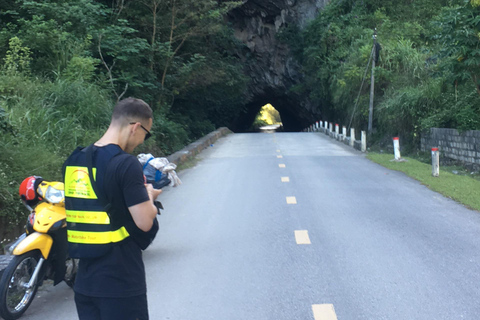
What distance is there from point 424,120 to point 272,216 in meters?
13.1

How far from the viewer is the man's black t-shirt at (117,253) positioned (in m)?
2.70

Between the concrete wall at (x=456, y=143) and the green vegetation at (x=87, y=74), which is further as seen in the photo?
the concrete wall at (x=456, y=143)

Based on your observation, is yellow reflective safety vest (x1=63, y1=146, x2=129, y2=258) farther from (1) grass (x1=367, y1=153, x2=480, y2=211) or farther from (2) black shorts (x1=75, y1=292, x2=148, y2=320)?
(1) grass (x1=367, y1=153, x2=480, y2=211)

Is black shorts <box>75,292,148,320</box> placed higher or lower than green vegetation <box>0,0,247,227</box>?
lower

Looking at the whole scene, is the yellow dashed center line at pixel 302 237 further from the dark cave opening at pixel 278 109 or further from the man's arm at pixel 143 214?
the dark cave opening at pixel 278 109

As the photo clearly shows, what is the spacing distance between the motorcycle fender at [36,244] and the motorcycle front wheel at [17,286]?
0.17 feet

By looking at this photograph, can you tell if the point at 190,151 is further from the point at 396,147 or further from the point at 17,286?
the point at 17,286

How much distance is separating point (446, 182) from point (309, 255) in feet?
22.3

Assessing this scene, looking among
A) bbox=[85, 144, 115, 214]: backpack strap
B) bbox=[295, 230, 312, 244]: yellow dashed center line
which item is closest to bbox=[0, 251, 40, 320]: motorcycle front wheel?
bbox=[85, 144, 115, 214]: backpack strap

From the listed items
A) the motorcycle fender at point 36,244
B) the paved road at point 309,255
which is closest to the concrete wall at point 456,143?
the paved road at point 309,255

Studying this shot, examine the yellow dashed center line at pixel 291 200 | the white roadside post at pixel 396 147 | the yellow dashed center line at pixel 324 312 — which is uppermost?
the white roadside post at pixel 396 147

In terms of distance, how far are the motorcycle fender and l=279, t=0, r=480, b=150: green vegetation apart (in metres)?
13.2

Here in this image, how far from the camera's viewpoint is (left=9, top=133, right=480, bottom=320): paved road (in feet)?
15.9

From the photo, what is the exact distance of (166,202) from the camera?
9.89 meters
